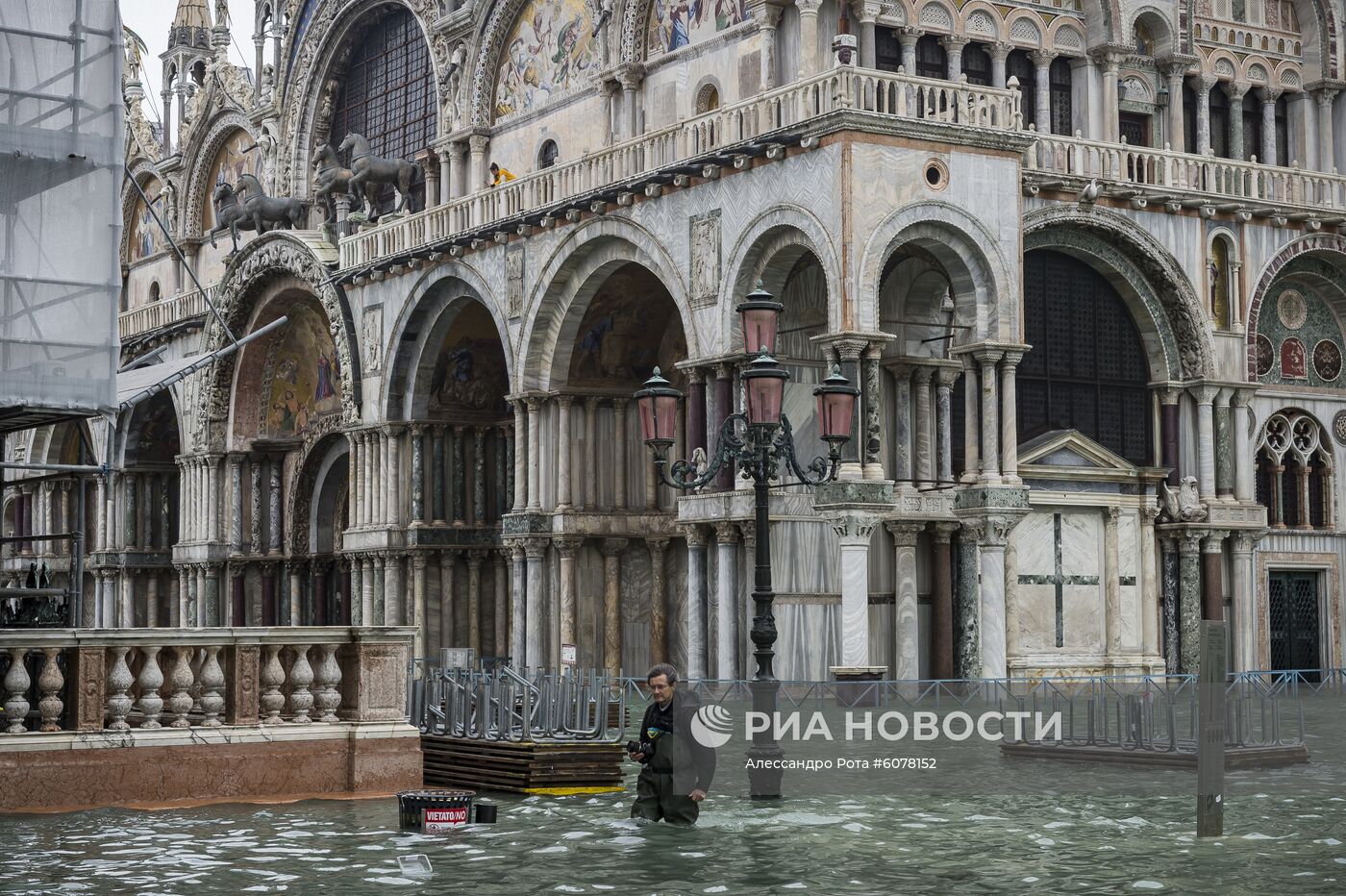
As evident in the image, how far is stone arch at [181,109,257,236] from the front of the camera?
158 feet

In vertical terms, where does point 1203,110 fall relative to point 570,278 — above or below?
above

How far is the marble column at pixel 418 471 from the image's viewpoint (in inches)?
1352

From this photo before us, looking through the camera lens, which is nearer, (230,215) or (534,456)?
(534,456)

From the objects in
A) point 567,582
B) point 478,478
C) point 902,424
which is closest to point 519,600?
point 567,582

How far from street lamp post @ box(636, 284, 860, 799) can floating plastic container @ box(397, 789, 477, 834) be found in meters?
2.84

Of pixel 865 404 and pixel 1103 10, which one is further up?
pixel 1103 10

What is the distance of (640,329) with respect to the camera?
102 feet

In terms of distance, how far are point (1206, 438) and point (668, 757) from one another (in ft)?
58.8

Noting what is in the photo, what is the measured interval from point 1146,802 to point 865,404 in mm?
10093

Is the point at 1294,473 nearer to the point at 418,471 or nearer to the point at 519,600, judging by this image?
the point at 519,600

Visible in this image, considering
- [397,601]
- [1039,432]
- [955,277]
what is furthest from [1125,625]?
[397,601]

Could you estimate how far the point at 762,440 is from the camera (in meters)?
15.6

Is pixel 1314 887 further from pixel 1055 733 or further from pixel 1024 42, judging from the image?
pixel 1024 42

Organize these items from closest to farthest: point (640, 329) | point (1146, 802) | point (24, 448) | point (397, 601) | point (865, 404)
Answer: point (1146, 802) < point (865, 404) < point (640, 329) < point (397, 601) < point (24, 448)
